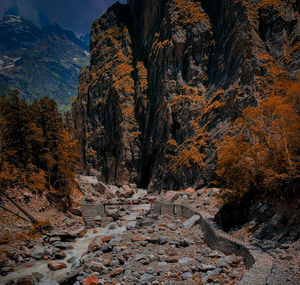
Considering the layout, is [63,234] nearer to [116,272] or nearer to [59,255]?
[59,255]

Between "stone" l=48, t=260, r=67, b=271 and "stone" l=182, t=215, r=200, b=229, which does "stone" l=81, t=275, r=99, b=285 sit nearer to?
"stone" l=48, t=260, r=67, b=271

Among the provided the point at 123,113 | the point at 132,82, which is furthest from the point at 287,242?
the point at 132,82

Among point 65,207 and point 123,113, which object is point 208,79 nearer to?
point 123,113

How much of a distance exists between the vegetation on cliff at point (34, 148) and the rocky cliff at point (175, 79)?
18419 mm

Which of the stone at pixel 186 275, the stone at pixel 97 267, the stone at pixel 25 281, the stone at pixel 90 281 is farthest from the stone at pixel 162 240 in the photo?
the stone at pixel 25 281

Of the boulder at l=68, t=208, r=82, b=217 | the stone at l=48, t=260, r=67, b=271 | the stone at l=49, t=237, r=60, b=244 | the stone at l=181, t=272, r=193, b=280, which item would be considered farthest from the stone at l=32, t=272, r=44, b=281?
the boulder at l=68, t=208, r=82, b=217

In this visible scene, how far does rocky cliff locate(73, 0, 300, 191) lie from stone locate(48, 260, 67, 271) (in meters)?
20.0

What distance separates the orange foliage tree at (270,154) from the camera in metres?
10.6

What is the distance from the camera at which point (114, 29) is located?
2943 inches

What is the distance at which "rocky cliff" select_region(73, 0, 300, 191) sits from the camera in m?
28.1

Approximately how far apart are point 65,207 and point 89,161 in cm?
4632

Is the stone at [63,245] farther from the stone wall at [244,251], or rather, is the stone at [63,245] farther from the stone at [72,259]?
the stone wall at [244,251]

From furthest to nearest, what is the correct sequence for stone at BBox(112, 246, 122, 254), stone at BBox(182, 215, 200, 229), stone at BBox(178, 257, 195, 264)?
stone at BBox(182, 215, 200, 229)
stone at BBox(112, 246, 122, 254)
stone at BBox(178, 257, 195, 264)

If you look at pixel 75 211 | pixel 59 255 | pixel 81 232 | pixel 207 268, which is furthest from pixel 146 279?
pixel 75 211
